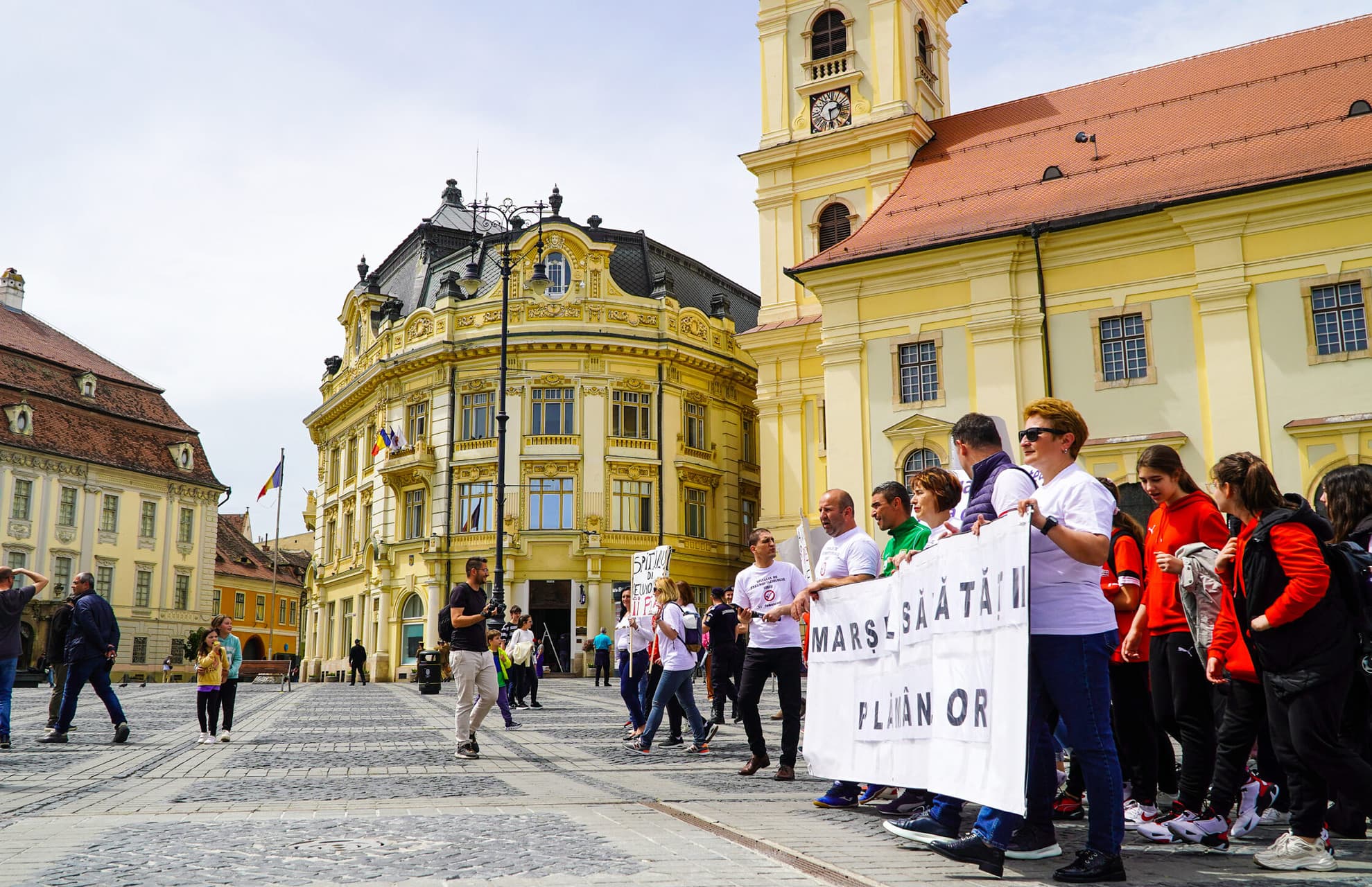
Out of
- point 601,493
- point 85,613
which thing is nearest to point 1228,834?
point 85,613

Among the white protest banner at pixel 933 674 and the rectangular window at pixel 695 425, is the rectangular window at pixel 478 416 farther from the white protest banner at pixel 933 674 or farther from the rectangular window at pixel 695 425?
the white protest banner at pixel 933 674

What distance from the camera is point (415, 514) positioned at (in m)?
44.4

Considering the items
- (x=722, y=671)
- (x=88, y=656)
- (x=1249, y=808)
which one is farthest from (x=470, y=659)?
(x=1249, y=808)

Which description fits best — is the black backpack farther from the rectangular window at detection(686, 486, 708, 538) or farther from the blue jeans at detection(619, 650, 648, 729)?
the rectangular window at detection(686, 486, 708, 538)

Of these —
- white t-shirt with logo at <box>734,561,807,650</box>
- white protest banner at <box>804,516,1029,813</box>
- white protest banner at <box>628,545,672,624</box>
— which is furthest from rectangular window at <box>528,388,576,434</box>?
white protest banner at <box>804,516,1029,813</box>

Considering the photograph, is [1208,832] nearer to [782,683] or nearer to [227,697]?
[782,683]

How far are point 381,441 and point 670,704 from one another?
114ft

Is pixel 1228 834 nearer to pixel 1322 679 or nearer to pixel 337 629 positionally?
pixel 1322 679

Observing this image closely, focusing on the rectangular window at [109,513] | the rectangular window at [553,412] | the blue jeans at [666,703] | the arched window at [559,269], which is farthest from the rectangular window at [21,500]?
the blue jeans at [666,703]

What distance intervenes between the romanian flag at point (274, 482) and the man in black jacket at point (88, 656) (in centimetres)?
4184

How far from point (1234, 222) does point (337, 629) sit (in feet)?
131

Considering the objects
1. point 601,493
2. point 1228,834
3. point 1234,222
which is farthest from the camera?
point 601,493

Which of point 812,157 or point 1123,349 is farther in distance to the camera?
point 812,157

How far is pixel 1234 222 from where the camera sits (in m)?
25.5
